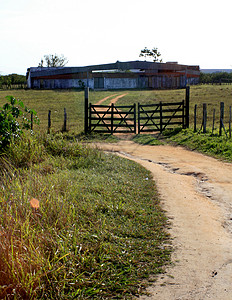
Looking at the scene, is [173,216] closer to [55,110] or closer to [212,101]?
[55,110]

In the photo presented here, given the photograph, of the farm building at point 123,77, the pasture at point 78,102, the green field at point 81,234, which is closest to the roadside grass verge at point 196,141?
the green field at point 81,234

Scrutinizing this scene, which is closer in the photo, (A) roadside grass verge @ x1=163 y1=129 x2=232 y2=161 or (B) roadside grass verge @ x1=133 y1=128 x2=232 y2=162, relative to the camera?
(A) roadside grass verge @ x1=163 y1=129 x2=232 y2=161

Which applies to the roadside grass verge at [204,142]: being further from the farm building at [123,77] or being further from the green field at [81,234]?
the farm building at [123,77]

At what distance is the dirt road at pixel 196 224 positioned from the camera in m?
4.75

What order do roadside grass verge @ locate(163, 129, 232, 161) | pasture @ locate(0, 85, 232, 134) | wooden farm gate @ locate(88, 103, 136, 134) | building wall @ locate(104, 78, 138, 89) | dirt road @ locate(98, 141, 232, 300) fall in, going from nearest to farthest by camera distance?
1. dirt road @ locate(98, 141, 232, 300)
2. roadside grass verge @ locate(163, 129, 232, 161)
3. wooden farm gate @ locate(88, 103, 136, 134)
4. pasture @ locate(0, 85, 232, 134)
5. building wall @ locate(104, 78, 138, 89)

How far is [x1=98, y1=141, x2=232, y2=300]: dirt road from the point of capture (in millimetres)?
4746

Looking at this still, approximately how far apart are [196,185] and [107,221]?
→ 3968mm

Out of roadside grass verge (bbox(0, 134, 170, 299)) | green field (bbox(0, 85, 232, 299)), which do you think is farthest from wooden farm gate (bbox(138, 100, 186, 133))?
roadside grass verge (bbox(0, 134, 170, 299))

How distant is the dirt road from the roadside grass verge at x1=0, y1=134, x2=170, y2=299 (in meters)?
0.26

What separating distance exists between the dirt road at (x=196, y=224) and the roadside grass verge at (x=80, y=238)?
26 cm

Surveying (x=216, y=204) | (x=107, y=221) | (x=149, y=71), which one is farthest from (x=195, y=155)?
(x=149, y=71)

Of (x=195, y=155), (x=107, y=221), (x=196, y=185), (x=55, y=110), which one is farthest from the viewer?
(x=55, y=110)

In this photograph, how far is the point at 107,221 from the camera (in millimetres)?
6473

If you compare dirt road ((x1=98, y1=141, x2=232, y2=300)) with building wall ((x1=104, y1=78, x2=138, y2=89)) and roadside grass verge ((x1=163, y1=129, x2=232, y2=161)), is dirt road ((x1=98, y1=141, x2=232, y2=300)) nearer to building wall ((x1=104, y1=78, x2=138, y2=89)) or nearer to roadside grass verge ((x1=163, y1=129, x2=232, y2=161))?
roadside grass verge ((x1=163, y1=129, x2=232, y2=161))
